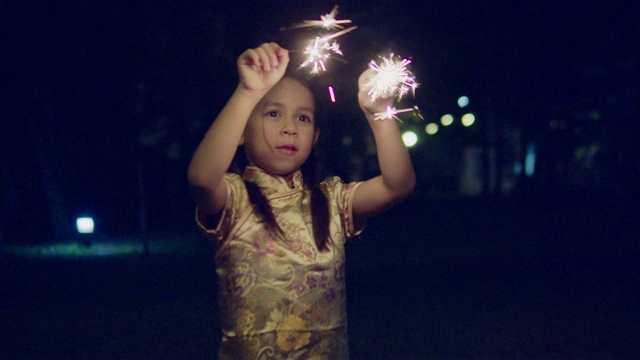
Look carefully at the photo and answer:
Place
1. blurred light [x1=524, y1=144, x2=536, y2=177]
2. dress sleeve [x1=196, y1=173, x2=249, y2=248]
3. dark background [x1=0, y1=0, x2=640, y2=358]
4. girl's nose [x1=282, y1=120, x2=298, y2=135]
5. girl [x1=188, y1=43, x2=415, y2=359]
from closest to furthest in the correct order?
girl [x1=188, y1=43, x2=415, y2=359] < dress sleeve [x1=196, y1=173, x2=249, y2=248] < girl's nose [x1=282, y1=120, x2=298, y2=135] < dark background [x1=0, y1=0, x2=640, y2=358] < blurred light [x1=524, y1=144, x2=536, y2=177]

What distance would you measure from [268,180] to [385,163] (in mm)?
417

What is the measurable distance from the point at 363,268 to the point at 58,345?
6.44 m

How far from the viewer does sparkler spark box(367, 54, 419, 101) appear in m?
2.69

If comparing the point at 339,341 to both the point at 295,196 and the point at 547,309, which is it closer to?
the point at 295,196

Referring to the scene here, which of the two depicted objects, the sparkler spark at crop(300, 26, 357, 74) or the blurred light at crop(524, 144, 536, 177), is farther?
the blurred light at crop(524, 144, 536, 177)

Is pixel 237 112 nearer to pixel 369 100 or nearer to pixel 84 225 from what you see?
pixel 369 100

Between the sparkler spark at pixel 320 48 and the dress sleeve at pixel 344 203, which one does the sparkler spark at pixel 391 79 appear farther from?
A: the dress sleeve at pixel 344 203

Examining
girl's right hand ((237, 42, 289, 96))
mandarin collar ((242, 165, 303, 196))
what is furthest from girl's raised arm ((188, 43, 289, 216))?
mandarin collar ((242, 165, 303, 196))

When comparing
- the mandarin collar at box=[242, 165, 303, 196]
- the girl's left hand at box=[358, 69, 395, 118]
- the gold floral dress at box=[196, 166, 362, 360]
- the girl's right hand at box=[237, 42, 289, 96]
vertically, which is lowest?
the gold floral dress at box=[196, 166, 362, 360]

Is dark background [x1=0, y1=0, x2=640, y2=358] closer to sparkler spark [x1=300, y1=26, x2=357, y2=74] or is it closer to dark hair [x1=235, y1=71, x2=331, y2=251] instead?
dark hair [x1=235, y1=71, x2=331, y2=251]

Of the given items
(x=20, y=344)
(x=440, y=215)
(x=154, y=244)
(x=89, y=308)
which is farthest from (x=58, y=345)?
(x=440, y=215)

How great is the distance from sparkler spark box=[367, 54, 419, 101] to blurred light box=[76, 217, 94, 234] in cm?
1494

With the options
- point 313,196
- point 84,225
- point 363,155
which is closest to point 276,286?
point 313,196

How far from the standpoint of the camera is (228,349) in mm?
2719
